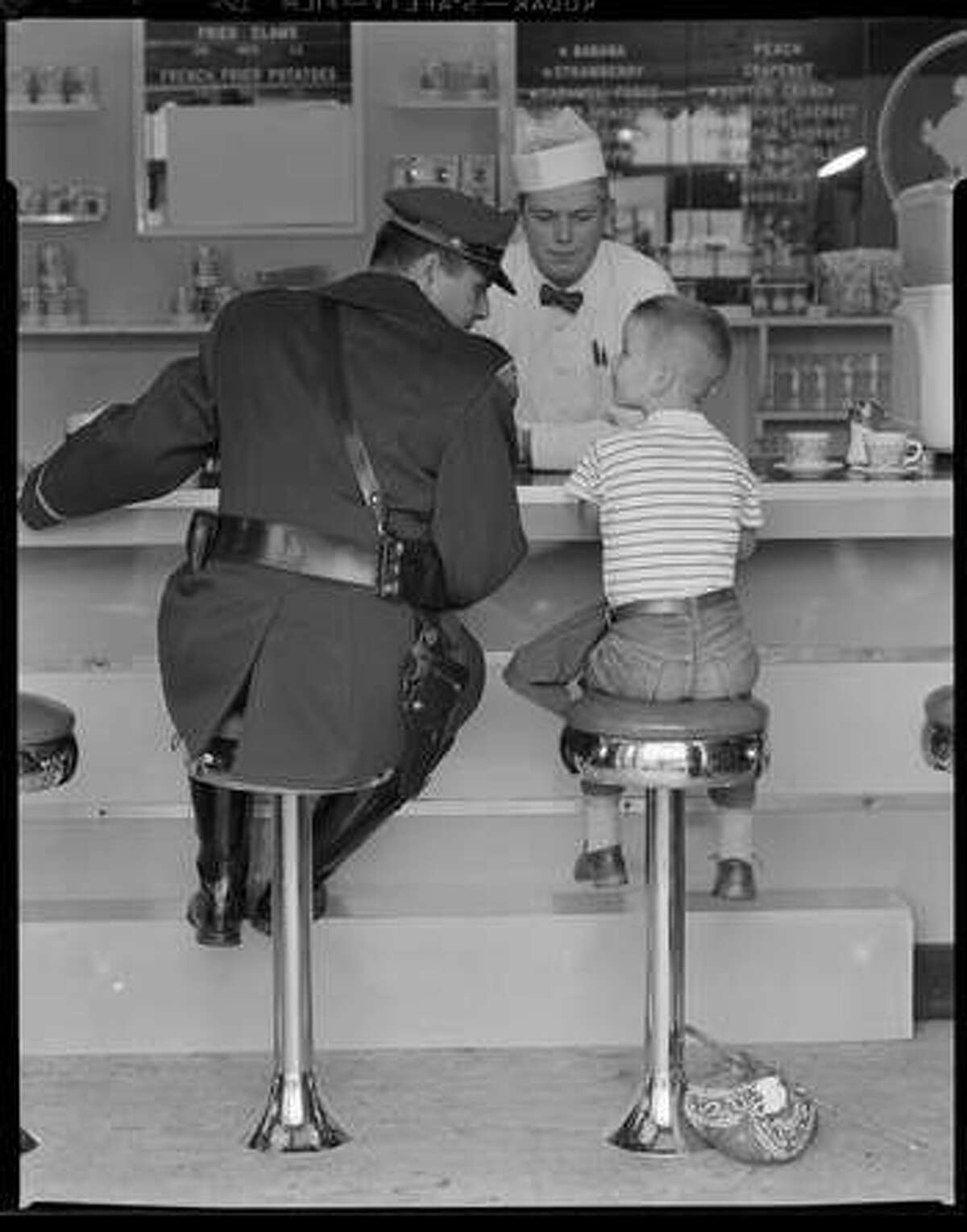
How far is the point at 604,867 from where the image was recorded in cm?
443

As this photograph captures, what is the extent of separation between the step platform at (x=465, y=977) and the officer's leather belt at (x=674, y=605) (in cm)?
68

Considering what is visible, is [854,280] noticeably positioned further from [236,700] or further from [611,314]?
[236,700]

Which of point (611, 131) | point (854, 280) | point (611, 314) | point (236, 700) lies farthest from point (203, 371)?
point (611, 131)

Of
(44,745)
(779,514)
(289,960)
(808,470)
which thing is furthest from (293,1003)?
(808,470)

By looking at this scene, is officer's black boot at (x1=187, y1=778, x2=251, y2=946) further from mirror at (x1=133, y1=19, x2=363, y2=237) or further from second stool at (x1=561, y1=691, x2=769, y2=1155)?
mirror at (x1=133, y1=19, x2=363, y2=237)

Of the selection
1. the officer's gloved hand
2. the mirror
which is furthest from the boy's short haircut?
the mirror

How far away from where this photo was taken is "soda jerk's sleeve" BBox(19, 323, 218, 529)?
392 cm

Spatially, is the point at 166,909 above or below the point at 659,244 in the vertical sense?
below

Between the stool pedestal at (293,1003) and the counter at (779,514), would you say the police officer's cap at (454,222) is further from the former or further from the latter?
the stool pedestal at (293,1003)

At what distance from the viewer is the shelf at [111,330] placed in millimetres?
8102

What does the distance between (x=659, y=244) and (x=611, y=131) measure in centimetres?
45

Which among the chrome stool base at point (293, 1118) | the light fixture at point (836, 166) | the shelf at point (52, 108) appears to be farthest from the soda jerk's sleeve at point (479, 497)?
the light fixture at point (836, 166)

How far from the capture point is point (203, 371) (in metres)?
3.91

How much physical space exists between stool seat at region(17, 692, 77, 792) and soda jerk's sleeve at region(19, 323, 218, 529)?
1.11 ft
